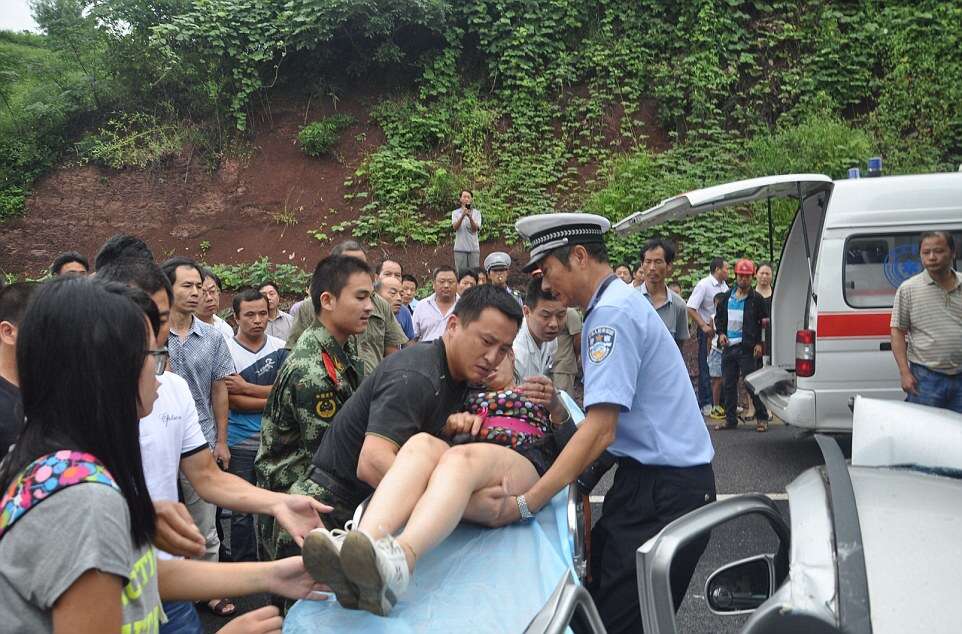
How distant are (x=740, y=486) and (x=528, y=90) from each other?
10.2 m

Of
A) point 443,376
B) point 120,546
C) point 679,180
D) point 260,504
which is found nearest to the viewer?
point 120,546

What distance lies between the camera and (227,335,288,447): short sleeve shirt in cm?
475

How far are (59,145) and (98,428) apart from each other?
16.0 m

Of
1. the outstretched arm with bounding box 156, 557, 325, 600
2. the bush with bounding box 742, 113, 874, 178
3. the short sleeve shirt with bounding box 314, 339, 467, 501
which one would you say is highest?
the bush with bounding box 742, 113, 874, 178

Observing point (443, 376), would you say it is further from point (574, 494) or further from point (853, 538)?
point (853, 538)

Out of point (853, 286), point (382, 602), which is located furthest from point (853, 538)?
point (853, 286)

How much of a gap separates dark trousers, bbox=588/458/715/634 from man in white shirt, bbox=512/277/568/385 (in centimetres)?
168

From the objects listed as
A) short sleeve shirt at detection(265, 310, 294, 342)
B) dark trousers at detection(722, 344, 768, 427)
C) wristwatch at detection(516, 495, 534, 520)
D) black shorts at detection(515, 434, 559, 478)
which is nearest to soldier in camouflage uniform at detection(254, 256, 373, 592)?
wristwatch at detection(516, 495, 534, 520)

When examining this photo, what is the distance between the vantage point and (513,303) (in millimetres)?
2979

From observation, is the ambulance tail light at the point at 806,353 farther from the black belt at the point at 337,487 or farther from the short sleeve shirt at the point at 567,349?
the black belt at the point at 337,487

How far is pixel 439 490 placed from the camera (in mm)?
2582

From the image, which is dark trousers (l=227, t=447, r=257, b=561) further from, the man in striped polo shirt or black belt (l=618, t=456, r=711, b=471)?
the man in striped polo shirt

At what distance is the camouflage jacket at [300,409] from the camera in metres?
2.99

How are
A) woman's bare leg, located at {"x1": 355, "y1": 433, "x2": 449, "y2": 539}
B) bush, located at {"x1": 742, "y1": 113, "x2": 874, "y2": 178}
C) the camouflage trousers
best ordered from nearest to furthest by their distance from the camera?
woman's bare leg, located at {"x1": 355, "y1": 433, "x2": 449, "y2": 539}, the camouflage trousers, bush, located at {"x1": 742, "y1": 113, "x2": 874, "y2": 178}
